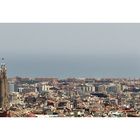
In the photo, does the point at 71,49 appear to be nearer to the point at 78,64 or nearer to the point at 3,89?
the point at 78,64

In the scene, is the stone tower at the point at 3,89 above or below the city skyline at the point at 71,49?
below

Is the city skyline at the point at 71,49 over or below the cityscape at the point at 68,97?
over

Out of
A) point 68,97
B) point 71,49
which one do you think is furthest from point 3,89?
point 71,49
